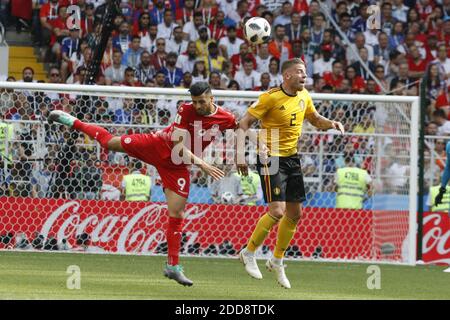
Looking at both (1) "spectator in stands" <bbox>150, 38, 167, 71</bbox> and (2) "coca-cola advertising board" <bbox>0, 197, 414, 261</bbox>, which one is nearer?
(2) "coca-cola advertising board" <bbox>0, 197, 414, 261</bbox>

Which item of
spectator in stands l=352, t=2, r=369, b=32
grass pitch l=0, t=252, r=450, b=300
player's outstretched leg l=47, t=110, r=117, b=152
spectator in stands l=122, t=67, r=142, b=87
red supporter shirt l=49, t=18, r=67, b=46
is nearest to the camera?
grass pitch l=0, t=252, r=450, b=300

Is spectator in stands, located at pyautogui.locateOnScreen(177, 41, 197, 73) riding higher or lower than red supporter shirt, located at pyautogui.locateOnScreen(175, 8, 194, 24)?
lower

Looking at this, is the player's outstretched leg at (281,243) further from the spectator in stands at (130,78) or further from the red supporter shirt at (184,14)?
the red supporter shirt at (184,14)

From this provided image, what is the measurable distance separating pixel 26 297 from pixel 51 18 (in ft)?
40.6

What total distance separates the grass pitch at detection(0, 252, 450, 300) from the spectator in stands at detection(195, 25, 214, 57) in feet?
20.7

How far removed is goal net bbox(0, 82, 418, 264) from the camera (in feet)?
49.6

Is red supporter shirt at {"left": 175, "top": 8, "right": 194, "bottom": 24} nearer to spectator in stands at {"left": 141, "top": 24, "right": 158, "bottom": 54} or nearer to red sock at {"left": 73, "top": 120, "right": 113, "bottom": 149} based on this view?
spectator in stands at {"left": 141, "top": 24, "right": 158, "bottom": 54}

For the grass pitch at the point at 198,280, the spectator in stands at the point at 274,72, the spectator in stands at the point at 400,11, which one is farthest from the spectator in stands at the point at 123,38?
the grass pitch at the point at 198,280

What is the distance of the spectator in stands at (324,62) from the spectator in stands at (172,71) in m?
2.71

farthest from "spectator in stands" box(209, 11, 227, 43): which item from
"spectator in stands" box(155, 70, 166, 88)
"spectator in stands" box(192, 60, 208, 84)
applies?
"spectator in stands" box(155, 70, 166, 88)

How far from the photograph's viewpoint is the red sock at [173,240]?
408 inches

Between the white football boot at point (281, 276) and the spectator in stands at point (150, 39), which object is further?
the spectator in stands at point (150, 39)
